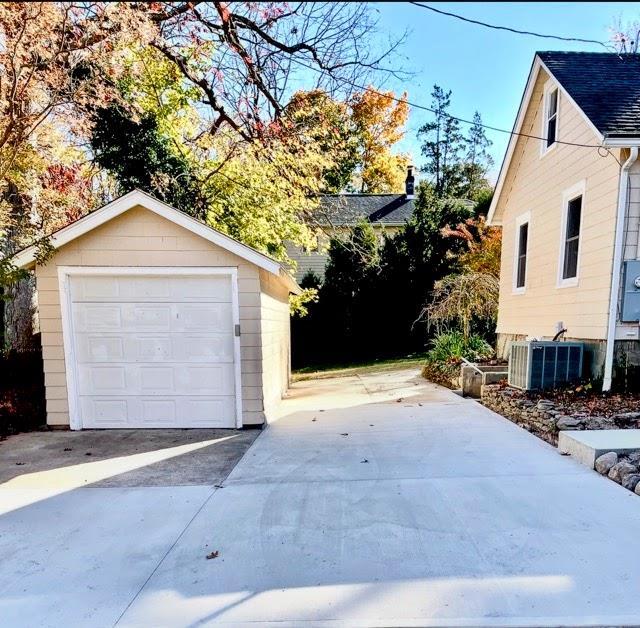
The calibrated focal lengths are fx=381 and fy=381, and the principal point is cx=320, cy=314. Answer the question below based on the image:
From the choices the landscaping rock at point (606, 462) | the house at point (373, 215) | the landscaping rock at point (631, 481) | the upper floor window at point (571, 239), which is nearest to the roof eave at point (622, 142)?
the upper floor window at point (571, 239)

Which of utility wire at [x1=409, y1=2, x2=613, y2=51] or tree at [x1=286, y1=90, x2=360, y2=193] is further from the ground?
tree at [x1=286, y1=90, x2=360, y2=193]

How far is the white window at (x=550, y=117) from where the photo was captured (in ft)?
24.7

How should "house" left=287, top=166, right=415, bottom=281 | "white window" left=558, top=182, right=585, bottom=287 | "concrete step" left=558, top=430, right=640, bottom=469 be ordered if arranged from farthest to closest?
1. "house" left=287, top=166, right=415, bottom=281
2. "white window" left=558, top=182, right=585, bottom=287
3. "concrete step" left=558, top=430, right=640, bottom=469

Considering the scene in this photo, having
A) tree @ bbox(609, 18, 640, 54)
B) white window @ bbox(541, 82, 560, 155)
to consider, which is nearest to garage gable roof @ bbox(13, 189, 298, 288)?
white window @ bbox(541, 82, 560, 155)

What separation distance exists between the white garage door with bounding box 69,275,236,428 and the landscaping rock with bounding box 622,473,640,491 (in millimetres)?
4505

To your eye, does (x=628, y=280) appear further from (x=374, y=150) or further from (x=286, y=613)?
(x=374, y=150)

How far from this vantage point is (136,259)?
17.7ft

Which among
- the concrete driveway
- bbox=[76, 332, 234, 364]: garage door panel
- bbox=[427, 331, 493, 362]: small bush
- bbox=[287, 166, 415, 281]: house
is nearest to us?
the concrete driveway

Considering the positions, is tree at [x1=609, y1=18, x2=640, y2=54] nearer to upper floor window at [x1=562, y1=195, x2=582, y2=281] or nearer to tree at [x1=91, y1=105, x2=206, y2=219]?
upper floor window at [x1=562, y1=195, x2=582, y2=281]

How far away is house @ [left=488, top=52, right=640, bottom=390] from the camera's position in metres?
5.71

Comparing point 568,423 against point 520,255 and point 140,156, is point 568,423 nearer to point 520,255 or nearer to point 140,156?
point 520,255

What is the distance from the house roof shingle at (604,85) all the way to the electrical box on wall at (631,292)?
190 centimetres

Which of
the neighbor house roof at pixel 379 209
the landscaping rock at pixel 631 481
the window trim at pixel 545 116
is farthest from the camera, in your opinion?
the neighbor house roof at pixel 379 209

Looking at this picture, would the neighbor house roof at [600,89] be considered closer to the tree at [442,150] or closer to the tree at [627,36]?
the tree at [627,36]
